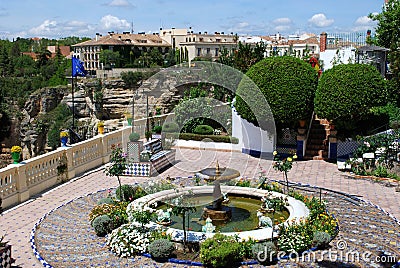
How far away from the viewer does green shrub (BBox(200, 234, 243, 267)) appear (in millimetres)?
7305

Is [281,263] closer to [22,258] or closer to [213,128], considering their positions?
[22,258]

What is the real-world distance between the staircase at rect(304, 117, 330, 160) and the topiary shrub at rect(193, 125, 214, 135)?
15.7 ft

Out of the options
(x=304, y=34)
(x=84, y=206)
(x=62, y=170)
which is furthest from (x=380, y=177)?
(x=304, y=34)

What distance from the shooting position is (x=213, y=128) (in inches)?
868

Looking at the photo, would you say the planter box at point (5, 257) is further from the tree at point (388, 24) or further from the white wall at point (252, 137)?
the tree at point (388, 24)

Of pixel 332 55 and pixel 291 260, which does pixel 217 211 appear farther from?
pixel 332 55

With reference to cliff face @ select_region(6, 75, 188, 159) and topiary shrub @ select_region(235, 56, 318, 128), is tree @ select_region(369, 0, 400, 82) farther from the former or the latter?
cliff face @ select_region(6, 75, 188, 159)

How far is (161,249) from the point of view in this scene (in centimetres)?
767

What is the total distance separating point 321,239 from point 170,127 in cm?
1189

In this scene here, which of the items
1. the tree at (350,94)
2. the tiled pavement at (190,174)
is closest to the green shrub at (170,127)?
the tiled pavement at (190,174)

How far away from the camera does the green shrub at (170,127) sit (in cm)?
1862

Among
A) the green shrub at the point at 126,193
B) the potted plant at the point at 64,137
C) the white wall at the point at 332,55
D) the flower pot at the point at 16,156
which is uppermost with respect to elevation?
the white wall at the point at 332,55

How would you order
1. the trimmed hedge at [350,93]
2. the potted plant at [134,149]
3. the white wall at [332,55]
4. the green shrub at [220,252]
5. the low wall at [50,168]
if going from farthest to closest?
the white wall at [332,55] → the trimmed hedge at [350,93] → the potted plant at [134,149] → the low wall at [50,168] → the green shrub at [220,252]

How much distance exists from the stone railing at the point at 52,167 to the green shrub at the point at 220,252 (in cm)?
614
